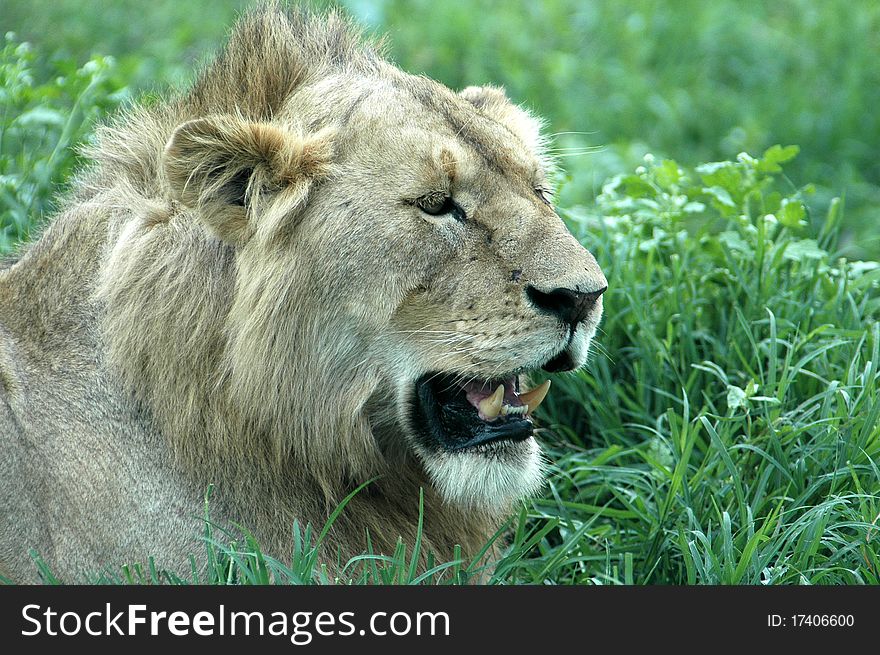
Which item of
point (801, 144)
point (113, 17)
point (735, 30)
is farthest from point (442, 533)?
point (735, 30)

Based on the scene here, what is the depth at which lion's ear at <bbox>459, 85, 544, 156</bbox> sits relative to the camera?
3393mm

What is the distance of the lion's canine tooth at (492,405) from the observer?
2.98 metres

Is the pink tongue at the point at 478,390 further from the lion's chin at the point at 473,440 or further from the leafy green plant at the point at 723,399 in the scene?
the leafy green plant at the point at 723,399

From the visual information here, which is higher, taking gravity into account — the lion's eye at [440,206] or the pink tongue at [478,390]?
the lion's eye at [440,206]

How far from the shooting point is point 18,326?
314 centimetres

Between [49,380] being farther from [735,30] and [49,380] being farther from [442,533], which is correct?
[735,30]

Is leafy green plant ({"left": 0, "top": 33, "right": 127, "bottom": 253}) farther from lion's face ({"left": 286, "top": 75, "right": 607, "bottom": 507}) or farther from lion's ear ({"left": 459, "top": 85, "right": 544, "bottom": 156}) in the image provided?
lion's face ({"left": 286, "top": 75, "right": 607, "bottom": 507})

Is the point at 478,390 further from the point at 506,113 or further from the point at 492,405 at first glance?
the point at 506,113

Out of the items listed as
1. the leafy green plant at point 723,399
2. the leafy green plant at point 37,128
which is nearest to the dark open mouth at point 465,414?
the leafy green plant at point 723,399

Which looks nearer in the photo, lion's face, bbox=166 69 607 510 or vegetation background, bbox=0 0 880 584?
lion's face, bbox=166 69 607 510

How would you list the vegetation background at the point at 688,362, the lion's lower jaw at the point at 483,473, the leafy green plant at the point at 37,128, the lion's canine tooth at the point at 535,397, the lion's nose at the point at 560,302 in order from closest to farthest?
the lion's nose at the point at 560,302 → the lion's lower jaw at the point at 483,473 → the lion's canine tooth at the point at 535,397 → the vegetation background at the point at 688,362 → the leafy green plant at the point at 37,128

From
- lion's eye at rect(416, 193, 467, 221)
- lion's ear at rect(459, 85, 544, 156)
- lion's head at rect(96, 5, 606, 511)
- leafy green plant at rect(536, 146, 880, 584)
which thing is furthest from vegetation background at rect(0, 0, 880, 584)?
lion's eye at rect(416, 193, 467, 221)

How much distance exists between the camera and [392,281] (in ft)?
9.40

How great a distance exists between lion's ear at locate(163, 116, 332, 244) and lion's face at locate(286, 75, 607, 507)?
8cm
